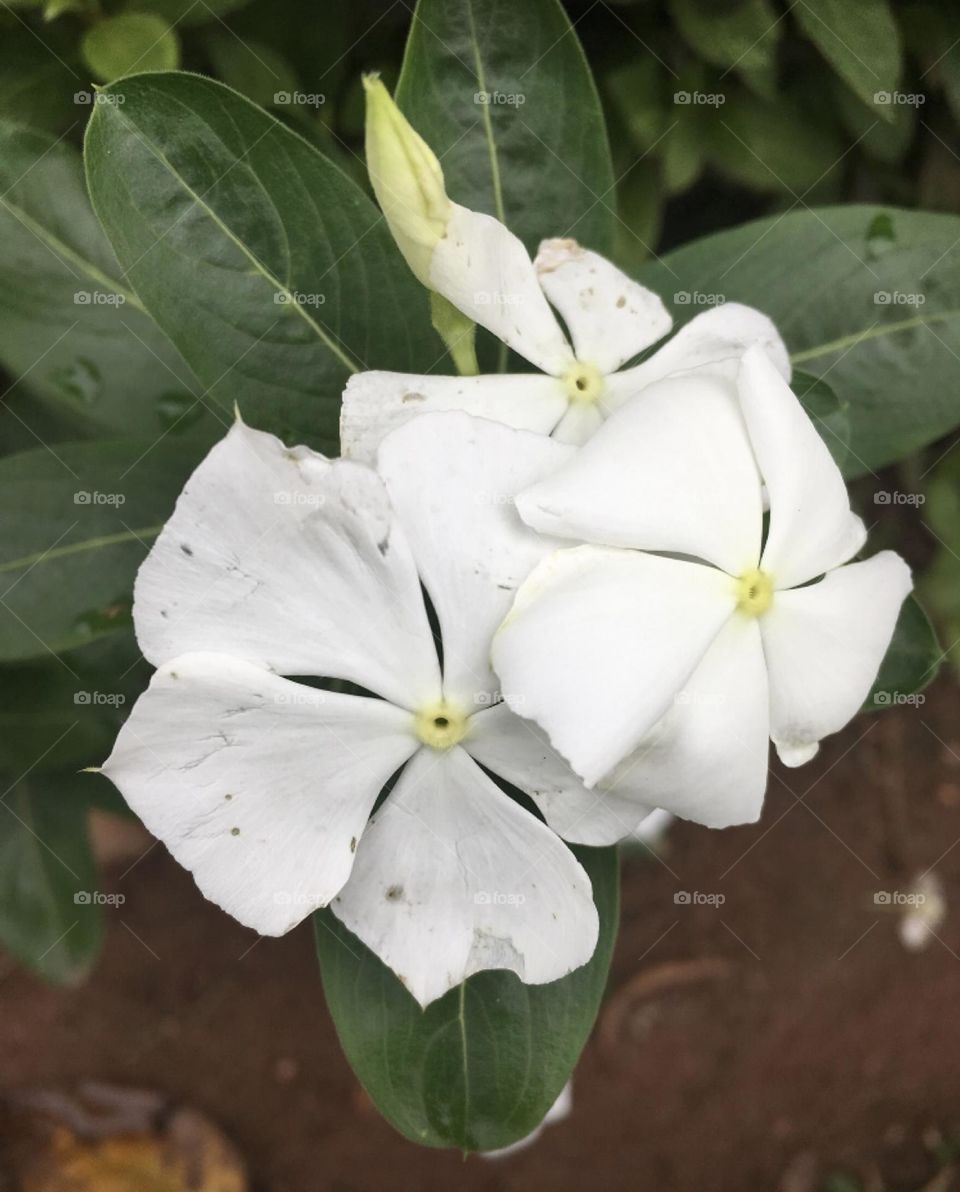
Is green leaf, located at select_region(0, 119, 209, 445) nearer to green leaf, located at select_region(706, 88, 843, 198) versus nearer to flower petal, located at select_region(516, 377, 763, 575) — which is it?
flower petal, located at select_region(516, 377, 763, 575)

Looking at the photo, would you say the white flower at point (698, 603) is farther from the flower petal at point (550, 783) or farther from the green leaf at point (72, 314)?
the green leaf at point (72, 314)

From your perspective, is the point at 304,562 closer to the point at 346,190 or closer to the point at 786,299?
the point at 346,190

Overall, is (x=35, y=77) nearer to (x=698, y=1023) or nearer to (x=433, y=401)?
(x=433, y=401)

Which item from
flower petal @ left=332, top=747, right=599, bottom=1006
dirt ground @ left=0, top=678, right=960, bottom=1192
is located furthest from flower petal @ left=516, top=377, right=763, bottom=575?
dirt ground @ left=0, top=678, right=960, bottom=1192

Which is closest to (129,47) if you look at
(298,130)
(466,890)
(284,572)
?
(298,130)

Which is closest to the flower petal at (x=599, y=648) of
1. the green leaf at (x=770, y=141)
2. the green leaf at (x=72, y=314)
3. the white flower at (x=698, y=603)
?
the white flower at (x=698, y=603)
